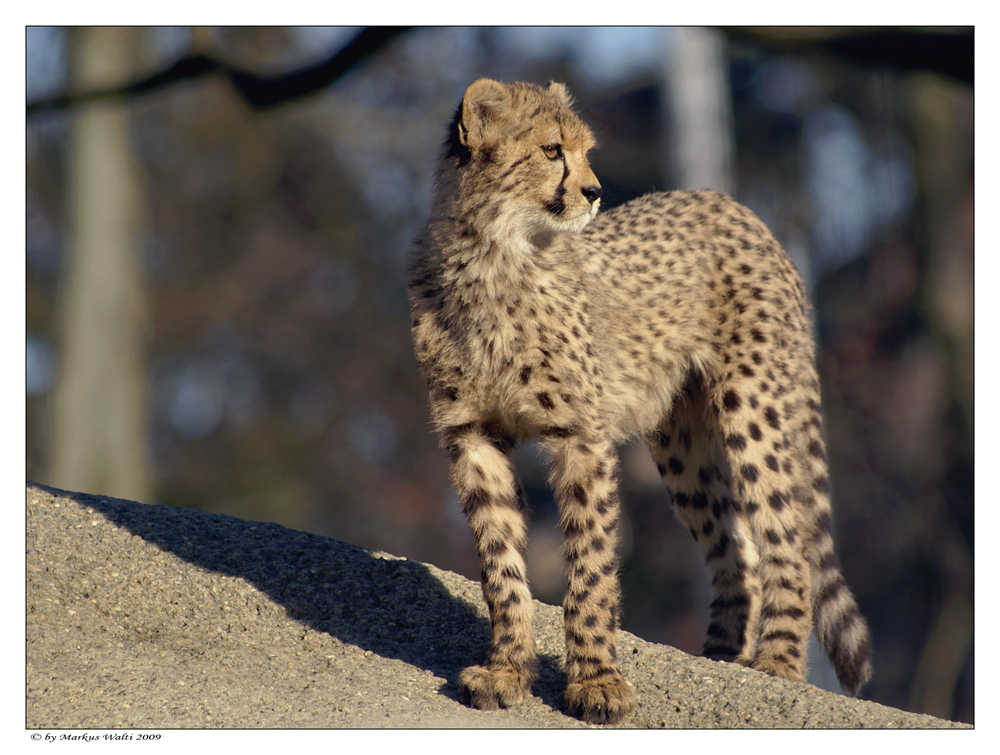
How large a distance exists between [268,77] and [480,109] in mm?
4796

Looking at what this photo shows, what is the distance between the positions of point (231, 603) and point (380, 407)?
42.3 ft

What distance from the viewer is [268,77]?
26.9 ft

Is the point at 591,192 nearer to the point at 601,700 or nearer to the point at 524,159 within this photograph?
the point at 524,159

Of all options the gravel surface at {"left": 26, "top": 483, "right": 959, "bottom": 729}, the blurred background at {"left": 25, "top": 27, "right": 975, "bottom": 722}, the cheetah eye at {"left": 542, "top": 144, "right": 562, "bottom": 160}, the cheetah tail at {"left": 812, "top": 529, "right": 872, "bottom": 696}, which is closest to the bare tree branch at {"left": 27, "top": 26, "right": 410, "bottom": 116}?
the blurred background at {"left": 25, "top": 27, "right": 975, "bottom": 722}

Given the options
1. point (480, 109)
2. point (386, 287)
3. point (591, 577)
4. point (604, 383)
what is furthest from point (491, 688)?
point (386, 287)

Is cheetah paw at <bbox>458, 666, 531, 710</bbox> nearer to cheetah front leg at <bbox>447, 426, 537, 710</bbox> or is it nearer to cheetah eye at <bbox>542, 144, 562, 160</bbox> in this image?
cheetah front leg at <bbox>447, 426, 537, 710</bbox>

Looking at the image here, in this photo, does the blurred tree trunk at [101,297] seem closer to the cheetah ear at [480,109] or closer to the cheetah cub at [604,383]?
the cheetah cub at [604,383]

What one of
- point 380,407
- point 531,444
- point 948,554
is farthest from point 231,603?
point 380,407

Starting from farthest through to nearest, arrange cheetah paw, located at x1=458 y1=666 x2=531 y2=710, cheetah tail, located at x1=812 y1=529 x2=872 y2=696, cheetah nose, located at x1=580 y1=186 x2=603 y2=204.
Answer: cheetah tail, located at x1=812 y1=529 x2=872 y2=696, cheetah nose, located at x1=580 y1=186 x2=603 y2=204, cheetah paw, located at x1=458 y1=666 x2=531 y2=710

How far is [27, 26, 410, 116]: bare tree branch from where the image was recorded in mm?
6974

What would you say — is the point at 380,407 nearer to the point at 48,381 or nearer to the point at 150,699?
the point at 48,381

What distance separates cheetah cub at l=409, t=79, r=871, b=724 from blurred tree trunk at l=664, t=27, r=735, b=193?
6.02 metres

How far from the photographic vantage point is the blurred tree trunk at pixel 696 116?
433 inches

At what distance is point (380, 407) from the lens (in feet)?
56.2
